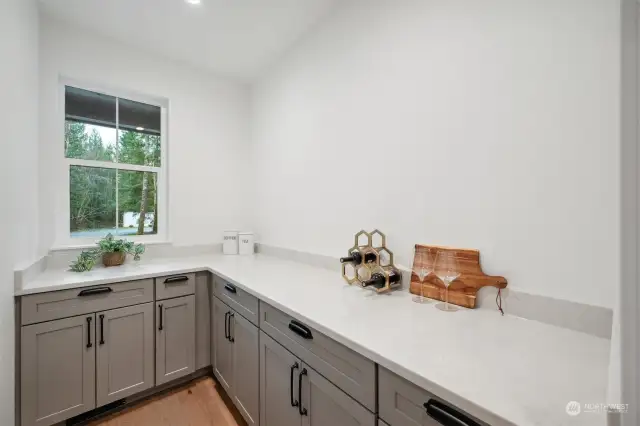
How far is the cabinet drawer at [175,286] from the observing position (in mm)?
2006

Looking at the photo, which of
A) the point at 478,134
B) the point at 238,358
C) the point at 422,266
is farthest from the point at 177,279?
the point at 478,134

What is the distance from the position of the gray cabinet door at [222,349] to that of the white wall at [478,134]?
31.8 inches

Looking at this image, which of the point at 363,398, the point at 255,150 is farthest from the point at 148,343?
the point at 255,150

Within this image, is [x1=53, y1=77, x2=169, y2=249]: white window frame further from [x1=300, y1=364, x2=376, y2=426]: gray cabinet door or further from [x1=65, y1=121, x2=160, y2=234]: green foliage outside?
[x1=300, y1=364, x2=376, y2=426]: gray cabinet door

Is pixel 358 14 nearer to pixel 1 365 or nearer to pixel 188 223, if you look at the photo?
pixel 188 223

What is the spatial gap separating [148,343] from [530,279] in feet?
7.49

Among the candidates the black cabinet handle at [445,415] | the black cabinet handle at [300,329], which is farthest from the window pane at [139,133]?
the black cabinet handle at [445,415]

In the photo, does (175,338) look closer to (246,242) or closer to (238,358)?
(238,358)

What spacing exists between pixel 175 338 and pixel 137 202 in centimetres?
127

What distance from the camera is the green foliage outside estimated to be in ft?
7.39

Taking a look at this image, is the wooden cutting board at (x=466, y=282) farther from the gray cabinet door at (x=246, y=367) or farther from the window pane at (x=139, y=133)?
the window pane at (x=139, y=133)

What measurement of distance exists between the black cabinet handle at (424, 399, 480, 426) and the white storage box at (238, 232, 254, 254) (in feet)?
7.31
